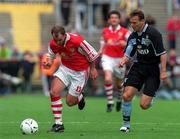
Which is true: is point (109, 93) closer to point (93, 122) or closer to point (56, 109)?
point (93, 122)

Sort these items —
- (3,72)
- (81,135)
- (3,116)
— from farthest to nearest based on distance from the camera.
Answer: (3,72) → (3,116) → (81,135)

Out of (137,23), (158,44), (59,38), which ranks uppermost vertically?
(137,23)

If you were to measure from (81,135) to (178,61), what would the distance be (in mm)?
17749

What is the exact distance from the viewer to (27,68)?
97.2 feet

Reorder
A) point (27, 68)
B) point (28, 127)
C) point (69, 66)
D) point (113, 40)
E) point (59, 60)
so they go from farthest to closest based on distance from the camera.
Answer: point (27, 68), point (59, 60), point (113, 40), point (69, 66), point (28, 127)

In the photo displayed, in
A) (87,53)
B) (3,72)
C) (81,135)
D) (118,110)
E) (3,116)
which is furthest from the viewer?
(3,72)

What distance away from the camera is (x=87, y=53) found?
1432 cm

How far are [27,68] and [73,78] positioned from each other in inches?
595

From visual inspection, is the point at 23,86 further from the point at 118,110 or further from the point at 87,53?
the point at 87,53

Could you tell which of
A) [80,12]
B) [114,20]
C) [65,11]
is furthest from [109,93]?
[80,12]

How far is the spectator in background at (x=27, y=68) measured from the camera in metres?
29.6

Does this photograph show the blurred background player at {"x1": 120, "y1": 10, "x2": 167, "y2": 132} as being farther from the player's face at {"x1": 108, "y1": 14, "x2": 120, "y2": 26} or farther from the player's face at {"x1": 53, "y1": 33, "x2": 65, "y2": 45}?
the player's face at {"x1": 108, "y1": 14, "x2": 120, "y2": 26}

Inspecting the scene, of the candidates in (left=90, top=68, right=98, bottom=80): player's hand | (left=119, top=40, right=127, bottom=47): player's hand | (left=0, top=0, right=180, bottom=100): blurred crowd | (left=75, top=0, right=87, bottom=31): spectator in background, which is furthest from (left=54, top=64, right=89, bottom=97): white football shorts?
(left=75, top=0, right=87, bottom=31): spectator in background

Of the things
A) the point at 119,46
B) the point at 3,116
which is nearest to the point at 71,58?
the point at 3,116
